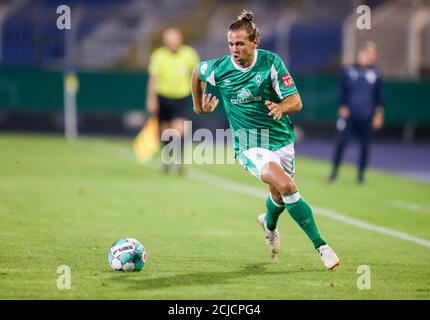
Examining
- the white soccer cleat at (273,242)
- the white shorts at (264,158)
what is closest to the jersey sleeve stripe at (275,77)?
the white shorts at (264,158)

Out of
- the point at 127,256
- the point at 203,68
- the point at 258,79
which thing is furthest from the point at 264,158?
the point at 127,256

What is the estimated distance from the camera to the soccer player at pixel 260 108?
30.6ft

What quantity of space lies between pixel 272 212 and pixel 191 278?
1.66m

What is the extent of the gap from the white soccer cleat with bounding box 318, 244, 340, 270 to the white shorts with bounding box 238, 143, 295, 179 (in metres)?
0.84

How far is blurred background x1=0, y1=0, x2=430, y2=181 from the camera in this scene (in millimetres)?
30422

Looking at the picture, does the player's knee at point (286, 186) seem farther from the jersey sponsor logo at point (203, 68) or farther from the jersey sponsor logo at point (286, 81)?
the jersey sponsor logo at point (203, 68)

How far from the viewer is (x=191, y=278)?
8680 mm

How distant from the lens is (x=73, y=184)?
55.7 feet

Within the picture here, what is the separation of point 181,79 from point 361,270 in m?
11.0

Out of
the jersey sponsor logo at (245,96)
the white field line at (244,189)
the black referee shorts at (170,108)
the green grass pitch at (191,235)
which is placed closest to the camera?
the green grass pitch at (191,235)

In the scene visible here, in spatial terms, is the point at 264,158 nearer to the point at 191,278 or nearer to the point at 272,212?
the point at 272,212

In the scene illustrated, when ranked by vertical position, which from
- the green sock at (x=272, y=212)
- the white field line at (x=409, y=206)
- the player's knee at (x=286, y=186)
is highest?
the player's knee at (x=286, y=186)

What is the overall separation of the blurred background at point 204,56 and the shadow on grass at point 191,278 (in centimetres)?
2058
